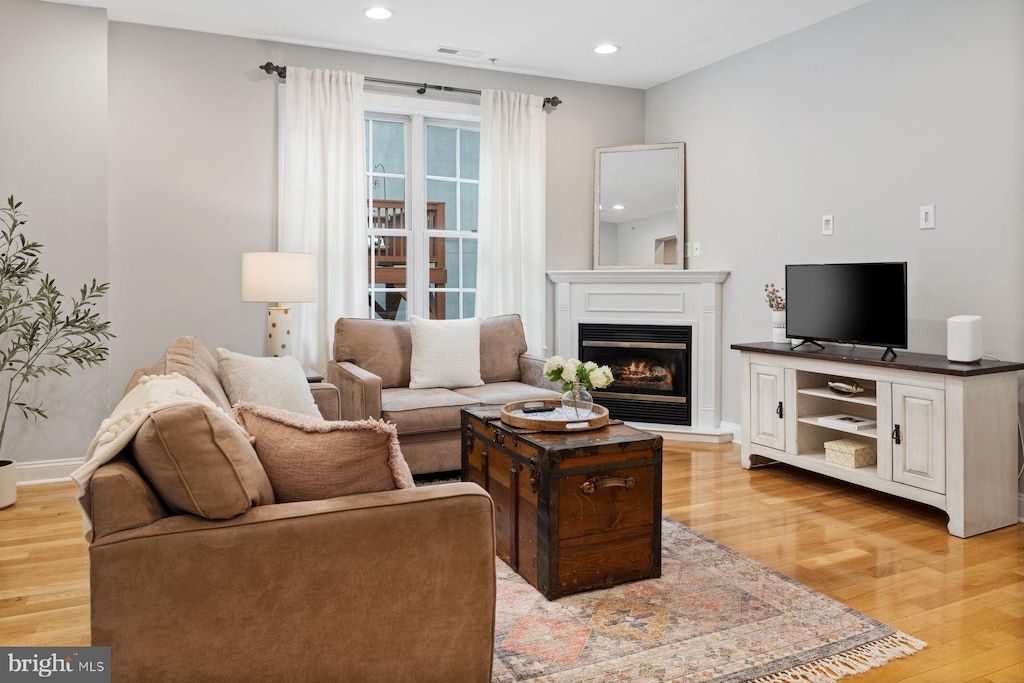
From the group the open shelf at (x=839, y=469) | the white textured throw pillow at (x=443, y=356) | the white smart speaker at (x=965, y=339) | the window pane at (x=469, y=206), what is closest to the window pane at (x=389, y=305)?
the white textured throw pillow at (x=443, y=356)

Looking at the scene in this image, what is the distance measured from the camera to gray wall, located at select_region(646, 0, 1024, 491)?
11.4 ft

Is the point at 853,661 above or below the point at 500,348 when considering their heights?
below

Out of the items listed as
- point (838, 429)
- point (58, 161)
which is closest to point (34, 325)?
point (58, 161)

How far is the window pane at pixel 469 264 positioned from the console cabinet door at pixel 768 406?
209 centimetres

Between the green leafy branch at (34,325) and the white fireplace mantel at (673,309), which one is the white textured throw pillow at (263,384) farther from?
the white fireplace mantel at (673,309)

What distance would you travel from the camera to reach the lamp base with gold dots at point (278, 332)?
433 centimetres

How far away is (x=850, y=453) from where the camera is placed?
3766mm

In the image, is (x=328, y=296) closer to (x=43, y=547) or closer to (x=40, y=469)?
(x=40, y=469)

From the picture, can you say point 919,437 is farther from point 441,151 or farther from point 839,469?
point 441,151

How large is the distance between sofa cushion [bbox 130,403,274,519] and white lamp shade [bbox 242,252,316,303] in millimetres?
2610

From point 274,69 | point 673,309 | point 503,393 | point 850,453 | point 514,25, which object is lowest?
point 850,453

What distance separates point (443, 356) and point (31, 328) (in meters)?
2.17

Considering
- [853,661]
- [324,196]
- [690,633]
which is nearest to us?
[853,661]

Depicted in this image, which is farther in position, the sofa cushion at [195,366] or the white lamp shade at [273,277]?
the white lamp shade at [273,277]
